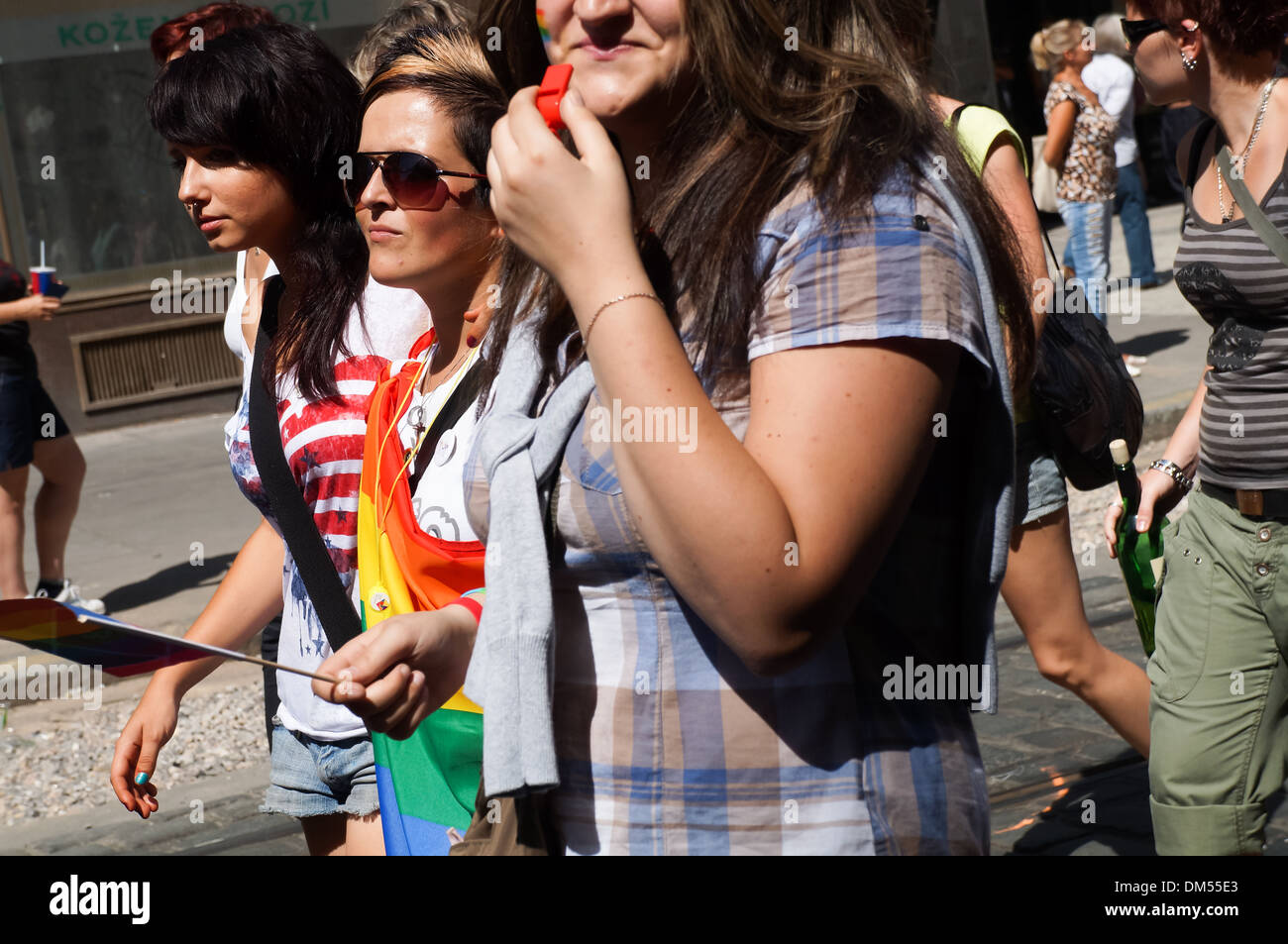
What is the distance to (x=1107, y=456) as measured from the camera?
3.94 m

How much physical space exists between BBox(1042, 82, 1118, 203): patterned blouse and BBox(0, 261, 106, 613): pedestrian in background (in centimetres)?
693

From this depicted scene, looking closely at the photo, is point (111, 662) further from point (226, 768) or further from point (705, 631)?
point (226, 768)

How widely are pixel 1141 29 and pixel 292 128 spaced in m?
1.88

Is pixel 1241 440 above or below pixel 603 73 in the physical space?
below

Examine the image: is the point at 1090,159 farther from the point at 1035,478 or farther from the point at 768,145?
the point at 768,145


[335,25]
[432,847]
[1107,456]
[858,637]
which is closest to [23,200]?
[335,25]

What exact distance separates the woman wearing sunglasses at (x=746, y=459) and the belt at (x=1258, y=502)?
1638 mm

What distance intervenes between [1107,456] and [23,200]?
33.5 feet

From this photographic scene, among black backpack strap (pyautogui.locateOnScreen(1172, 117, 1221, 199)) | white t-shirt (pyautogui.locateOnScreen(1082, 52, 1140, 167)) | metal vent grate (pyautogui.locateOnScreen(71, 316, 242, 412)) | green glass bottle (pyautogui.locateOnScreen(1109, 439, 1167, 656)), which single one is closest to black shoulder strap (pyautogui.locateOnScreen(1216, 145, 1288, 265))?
black backpack strap (pyautogui.locateOnScreen(1172, 117, 1221, 199))

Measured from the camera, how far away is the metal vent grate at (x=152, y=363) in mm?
12141

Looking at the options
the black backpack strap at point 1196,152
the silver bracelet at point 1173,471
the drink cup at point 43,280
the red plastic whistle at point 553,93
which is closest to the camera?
the red plastic whistle at point 553,93

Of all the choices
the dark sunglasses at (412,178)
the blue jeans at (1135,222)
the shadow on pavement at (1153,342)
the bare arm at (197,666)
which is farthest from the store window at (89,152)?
the dark sunglasses at (412,178)

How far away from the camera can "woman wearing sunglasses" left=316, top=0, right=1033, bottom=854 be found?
155cm

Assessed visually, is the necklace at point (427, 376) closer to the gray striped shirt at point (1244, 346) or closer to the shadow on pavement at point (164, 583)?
the gray striped shirt at point (1244, 346)
